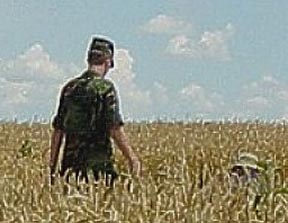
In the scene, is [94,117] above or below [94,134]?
above

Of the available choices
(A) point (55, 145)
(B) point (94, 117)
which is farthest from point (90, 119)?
(A) point (55, 145)

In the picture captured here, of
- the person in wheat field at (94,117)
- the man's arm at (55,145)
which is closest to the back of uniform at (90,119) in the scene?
the person in wheat field at (94,117)

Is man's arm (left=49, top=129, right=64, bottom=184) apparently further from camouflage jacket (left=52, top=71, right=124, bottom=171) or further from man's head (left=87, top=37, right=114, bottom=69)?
man's head (left=87, top=37, right=114, bottom=69)

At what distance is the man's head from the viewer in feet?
23.4

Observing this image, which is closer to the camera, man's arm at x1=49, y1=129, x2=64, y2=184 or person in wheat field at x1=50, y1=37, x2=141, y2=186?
person in wheat field at x1=50, y1=37, x2=141, y2=186

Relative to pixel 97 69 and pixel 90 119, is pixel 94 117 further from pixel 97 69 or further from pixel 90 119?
pixel 97 69

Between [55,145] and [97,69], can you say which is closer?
[97,69]

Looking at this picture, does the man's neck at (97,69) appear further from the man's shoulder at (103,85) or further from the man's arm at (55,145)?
the man's arm at (55,145)

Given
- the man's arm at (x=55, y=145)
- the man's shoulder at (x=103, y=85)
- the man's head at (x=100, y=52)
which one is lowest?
the man's arm at (x=55, y=145)

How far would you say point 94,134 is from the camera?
7.20 m

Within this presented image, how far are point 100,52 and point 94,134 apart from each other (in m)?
0.56

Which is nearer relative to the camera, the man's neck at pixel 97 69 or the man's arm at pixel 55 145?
the man's neck at pixel 97 69

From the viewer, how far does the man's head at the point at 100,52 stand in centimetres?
712

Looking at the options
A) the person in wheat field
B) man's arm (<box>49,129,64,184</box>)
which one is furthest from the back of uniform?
man's arm (<box>49,129,64,184</box>)
